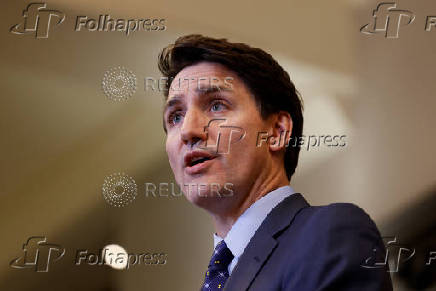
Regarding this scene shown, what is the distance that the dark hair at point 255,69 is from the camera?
106 cm

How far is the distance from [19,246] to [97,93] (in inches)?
15.4

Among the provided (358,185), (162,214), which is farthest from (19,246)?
(358,185)

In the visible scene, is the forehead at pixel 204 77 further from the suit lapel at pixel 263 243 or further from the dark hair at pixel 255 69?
the suit lapel at pixel 263 243

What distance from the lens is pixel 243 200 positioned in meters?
1.02

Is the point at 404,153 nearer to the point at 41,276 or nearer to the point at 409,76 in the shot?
the point at 409,76

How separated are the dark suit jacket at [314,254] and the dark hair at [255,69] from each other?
0.69ft

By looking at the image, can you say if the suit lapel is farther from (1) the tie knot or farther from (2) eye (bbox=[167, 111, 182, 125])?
(2) eye (bbox=[167, 111, 182, 125])

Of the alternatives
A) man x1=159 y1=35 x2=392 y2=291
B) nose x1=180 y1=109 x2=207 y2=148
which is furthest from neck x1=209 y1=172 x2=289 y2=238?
nose x1=180 y1=109 x2=207 y2=148

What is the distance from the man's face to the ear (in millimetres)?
22

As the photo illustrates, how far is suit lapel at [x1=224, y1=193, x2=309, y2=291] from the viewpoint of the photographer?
2.88 feet

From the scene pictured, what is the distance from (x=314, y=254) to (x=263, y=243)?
0.46ft

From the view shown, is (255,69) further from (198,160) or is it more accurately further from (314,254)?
(314,254)

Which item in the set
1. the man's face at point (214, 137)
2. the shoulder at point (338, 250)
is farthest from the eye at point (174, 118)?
the shoulder at point (338, 250)

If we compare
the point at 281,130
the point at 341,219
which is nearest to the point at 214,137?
the point at 281,130
